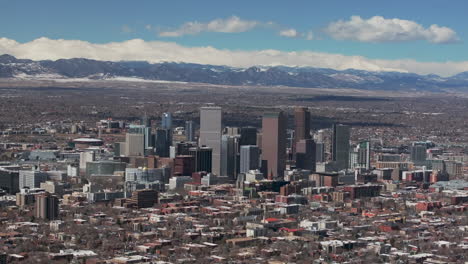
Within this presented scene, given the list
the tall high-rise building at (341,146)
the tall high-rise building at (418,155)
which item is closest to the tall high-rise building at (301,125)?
the tall high-rise building at (341,146)

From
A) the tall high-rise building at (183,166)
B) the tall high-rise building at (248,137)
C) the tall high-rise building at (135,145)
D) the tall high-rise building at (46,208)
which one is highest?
the tall high-rise building at (248,137)

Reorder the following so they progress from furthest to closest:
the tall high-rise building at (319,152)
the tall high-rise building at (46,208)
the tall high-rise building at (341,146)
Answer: the tall high-rise building at (319,152) → the tall high-rise building at (341,146) → the tall high-rise building at (46,208)

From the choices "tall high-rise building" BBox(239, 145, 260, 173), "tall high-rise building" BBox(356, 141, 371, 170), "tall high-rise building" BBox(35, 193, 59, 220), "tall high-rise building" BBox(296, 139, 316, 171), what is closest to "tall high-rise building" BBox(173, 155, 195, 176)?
"tall high-rise building" BBox(239, 145, 260, 173)

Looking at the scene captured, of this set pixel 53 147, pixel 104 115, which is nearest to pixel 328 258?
pixel 53 147

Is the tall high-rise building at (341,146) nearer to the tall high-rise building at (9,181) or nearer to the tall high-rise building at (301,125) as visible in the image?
the tall high-rise building at (301,125)

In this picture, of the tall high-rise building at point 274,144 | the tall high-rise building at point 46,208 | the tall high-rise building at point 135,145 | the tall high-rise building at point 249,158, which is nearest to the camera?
the tall high-rise building at point 46,208

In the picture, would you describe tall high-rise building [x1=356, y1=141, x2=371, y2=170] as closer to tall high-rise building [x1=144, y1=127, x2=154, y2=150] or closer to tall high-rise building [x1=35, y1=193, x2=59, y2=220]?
tall high-rise building [x1=144, y1=127, x2=154, y2=150]

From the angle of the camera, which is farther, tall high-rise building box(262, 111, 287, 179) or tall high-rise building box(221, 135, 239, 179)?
Answer: tall high-rise building box(262, 111, 287, 179)
